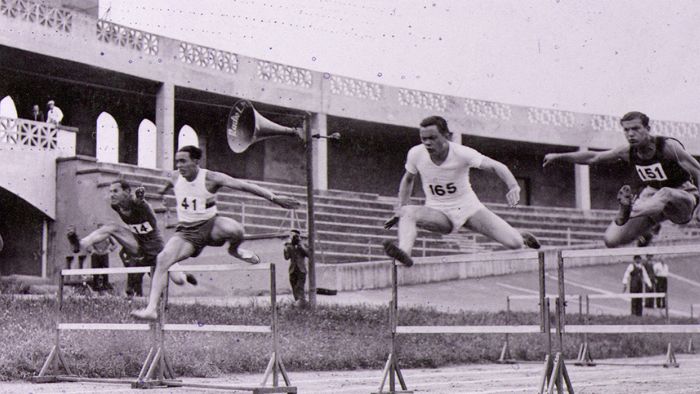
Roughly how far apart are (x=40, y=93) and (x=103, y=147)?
273cm

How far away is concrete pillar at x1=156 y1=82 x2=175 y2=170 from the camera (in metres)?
28.8

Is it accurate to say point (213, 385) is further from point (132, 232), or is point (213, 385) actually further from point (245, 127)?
point (245, 127)

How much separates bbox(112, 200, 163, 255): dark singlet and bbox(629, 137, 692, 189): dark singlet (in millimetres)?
5098

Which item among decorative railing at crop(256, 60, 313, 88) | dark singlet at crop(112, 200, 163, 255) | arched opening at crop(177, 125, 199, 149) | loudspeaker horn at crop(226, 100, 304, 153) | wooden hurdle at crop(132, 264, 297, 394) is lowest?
wooden hurdle at crop(132, 264, 297, 394)

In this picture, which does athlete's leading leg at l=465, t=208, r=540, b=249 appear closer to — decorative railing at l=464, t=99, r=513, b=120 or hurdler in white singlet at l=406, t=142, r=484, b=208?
hurdler in white singlet at l=406, t=142, r=484, b=208

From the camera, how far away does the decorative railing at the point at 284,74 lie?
3066cm

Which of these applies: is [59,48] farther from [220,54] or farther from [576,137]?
[576,137]

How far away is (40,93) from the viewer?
30.5 meters

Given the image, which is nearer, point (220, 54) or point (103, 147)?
point (220, 54)

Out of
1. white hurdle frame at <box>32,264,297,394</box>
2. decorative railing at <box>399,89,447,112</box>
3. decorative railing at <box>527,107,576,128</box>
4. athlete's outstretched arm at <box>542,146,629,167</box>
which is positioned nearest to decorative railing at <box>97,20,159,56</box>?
decorative railing at <box>399,89,447,112</box>

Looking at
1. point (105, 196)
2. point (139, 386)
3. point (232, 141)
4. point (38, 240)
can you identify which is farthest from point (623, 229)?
point (38, 240)

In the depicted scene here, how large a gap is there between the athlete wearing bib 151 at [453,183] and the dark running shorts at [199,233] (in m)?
2.25

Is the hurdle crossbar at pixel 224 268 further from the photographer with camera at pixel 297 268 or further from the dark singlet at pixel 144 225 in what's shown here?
the photographer with camera at pixel 297 268


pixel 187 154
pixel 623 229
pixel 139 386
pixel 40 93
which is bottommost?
pixel 139 386
